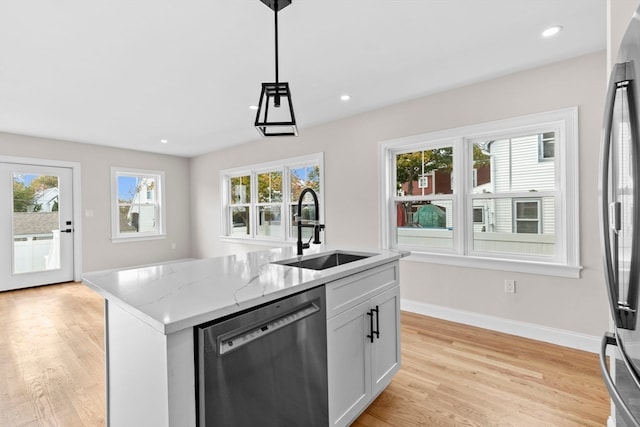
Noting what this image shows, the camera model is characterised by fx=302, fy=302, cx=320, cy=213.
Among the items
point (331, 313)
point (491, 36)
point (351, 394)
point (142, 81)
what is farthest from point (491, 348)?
point (142, 81)

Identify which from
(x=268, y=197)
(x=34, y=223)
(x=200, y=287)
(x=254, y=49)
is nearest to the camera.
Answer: (x=200, y=287)

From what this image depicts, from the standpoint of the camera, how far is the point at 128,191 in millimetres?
6008

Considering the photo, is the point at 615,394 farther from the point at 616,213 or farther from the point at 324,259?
the point at 324,259

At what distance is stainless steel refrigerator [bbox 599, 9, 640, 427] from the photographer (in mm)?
754

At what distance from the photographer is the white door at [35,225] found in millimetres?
4648

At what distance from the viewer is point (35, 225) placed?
4898 millimetres

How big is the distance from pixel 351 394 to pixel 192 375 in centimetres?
100

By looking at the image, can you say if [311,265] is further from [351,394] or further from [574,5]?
[574,5]

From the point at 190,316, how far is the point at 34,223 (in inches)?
228

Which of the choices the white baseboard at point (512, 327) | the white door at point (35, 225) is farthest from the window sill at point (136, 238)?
the white baseboard at point (512, 327)

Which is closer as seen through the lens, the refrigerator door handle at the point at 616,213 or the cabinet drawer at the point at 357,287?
the refrigerator door handle at the point at 616,213

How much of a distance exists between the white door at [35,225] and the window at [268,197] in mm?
2613

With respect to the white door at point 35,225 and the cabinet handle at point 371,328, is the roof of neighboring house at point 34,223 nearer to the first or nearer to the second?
the white door at point 35,225

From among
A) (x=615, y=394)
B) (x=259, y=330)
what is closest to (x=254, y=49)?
(x=259, y=330)
